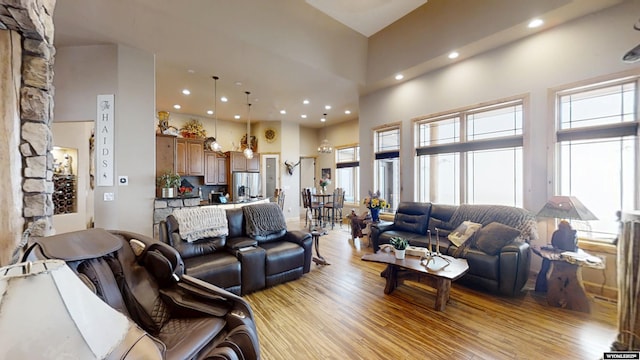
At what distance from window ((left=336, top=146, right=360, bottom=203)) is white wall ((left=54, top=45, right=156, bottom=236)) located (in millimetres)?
6178

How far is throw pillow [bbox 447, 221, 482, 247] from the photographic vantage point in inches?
137

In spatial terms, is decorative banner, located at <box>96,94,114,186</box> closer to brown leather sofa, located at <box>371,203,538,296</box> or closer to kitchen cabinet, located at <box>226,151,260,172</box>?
kitchen cabinet, located at <box>226,151,260,172</box>

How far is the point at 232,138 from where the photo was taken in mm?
9133

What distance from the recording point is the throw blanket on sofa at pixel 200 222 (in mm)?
3146

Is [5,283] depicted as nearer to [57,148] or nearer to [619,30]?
[619,30]

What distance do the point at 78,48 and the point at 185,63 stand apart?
58.6 inches

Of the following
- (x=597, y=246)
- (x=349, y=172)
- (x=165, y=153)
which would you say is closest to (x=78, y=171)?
(x=165, y=153)

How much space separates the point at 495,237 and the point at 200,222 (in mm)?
3906

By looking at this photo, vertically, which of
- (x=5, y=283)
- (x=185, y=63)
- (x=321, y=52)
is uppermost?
(x=321, y=52)

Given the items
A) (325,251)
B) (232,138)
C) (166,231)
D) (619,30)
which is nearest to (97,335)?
(166,231)

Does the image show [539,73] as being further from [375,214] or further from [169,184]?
[169,184]

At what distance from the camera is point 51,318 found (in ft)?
1.78

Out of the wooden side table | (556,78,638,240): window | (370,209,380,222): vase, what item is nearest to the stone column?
(370,209,380,222): vase

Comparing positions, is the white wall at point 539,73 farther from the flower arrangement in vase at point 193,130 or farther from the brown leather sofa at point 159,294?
the flower arrangement in vase at point 193,130
